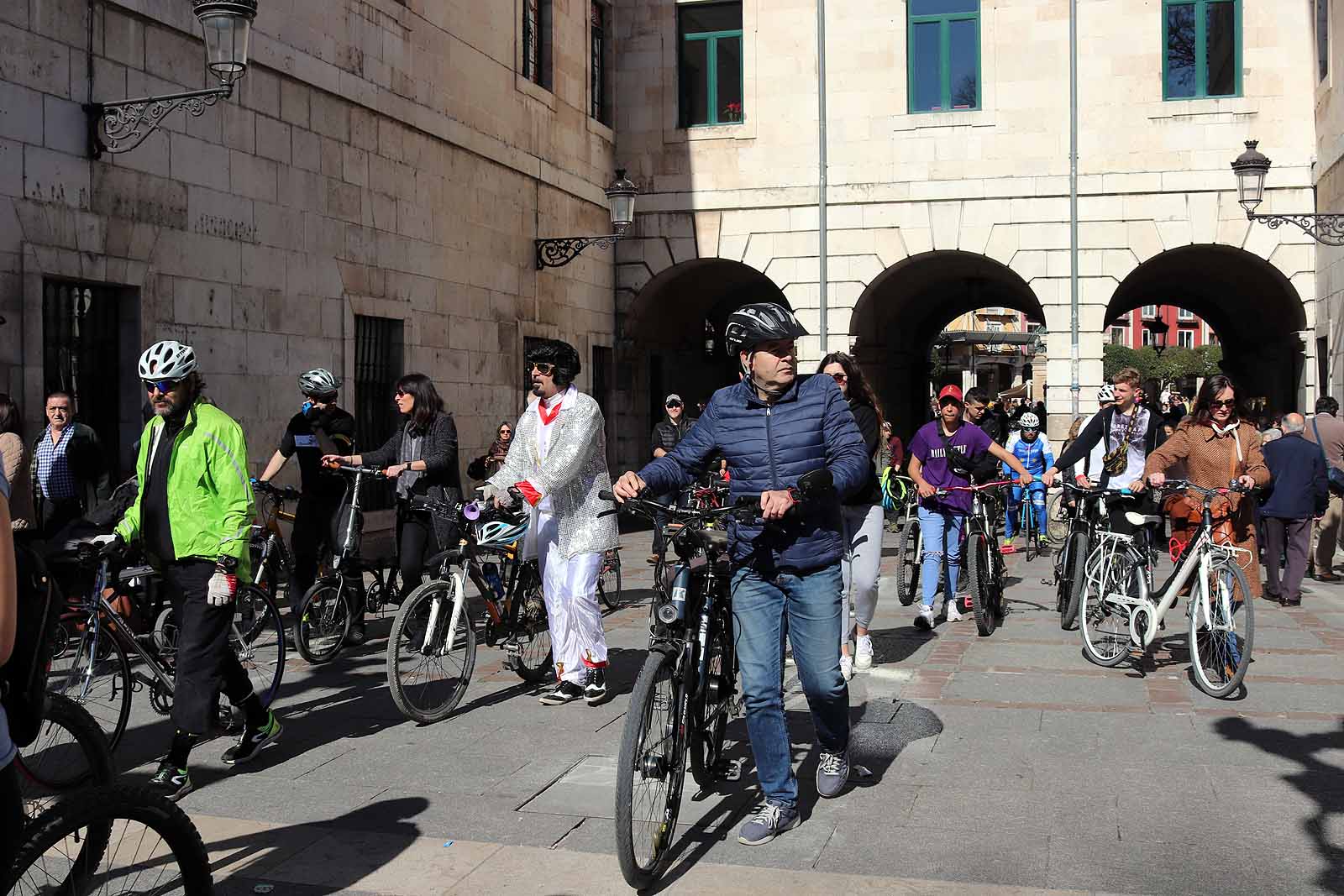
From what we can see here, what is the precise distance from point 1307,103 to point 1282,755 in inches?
595

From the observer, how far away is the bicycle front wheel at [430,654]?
20.5 feet

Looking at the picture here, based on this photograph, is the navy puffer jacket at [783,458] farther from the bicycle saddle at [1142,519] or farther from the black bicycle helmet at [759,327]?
the bicycle saddle at [1142,519]

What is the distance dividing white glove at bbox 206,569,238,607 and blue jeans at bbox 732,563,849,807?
6.37ft

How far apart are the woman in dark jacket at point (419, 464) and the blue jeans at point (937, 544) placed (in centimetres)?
316

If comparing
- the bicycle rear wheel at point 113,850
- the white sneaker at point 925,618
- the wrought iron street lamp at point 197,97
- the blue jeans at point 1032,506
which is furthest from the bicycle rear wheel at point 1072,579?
the wrought iron street lamp at point 197,97

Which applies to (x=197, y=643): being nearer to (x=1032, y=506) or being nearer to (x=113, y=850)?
(x=113, y=850)

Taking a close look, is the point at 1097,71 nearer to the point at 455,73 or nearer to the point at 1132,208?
the point at 1132,208

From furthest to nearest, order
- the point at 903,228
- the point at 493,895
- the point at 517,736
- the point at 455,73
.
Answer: the point at 903,228
the point at 455,73
the point at 517,736
the point at 493,895

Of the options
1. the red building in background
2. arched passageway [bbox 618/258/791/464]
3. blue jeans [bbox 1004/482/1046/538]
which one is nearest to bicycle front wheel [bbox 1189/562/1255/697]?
blue jeans [bbox 1004/482/1046/538]

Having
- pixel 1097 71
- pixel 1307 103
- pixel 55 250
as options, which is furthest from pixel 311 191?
pixel 1307 103

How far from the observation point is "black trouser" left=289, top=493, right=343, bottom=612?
28.5ft

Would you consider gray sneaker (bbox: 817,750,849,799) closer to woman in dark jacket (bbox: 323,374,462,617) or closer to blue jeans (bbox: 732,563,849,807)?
blue jeans (bbox: 732,563,849,807)

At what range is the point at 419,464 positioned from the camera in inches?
326

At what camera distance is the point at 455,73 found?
1530 cm
